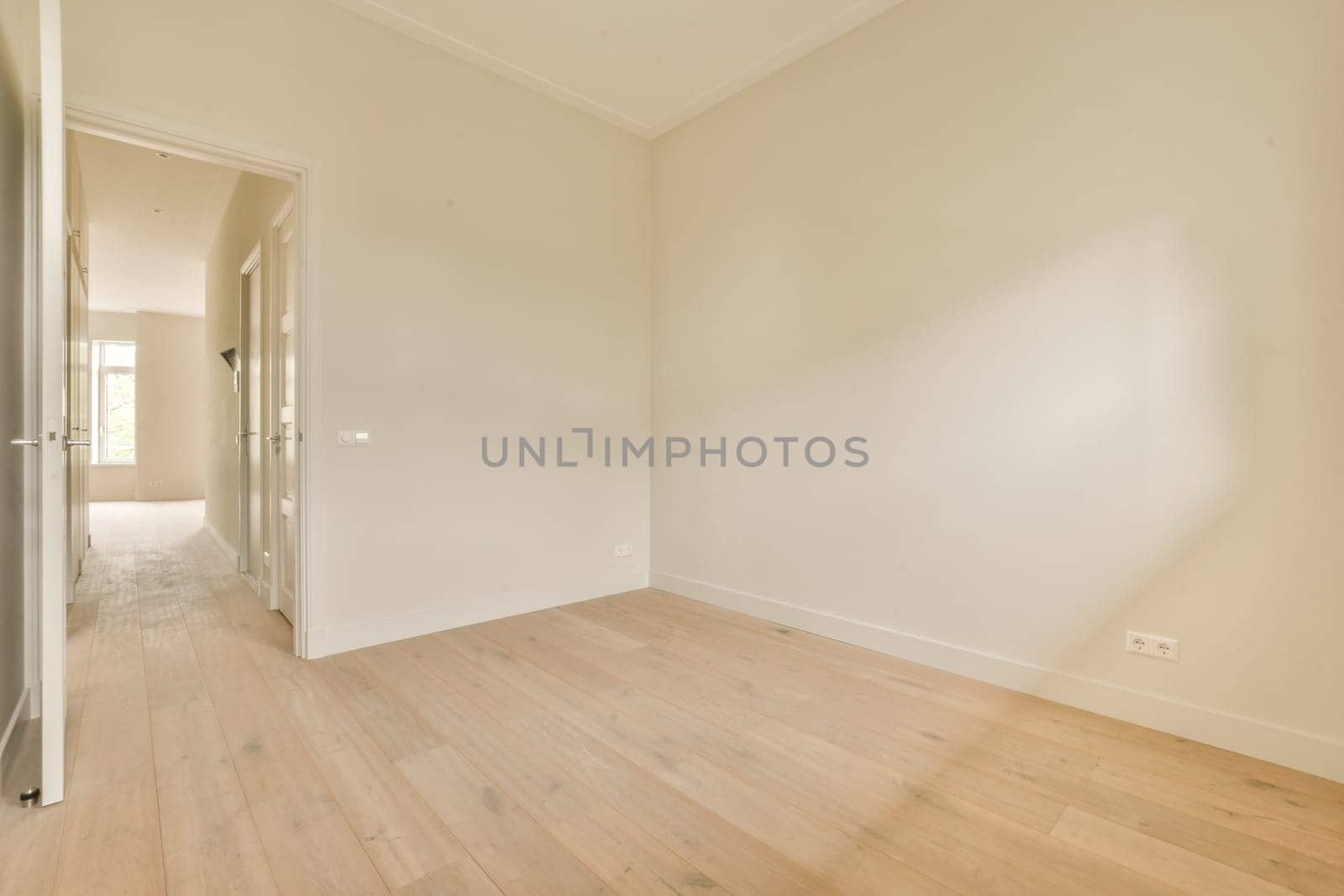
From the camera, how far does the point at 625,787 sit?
1.90m

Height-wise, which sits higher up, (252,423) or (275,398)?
(275,398)

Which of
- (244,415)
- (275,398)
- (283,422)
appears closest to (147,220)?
(244,415)

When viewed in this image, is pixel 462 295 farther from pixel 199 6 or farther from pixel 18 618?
pixel 18 618

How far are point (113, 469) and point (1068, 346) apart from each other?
13305mm

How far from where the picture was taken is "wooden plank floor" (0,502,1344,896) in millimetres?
1523

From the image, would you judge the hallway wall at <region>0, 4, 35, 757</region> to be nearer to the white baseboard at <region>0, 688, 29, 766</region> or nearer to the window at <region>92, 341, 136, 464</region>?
the white baseboard at <region>0, 688, 29, 766</region>

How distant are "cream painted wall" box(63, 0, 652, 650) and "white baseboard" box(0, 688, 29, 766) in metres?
0.99

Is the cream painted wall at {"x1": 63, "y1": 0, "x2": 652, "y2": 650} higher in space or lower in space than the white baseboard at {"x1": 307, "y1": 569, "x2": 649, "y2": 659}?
higher

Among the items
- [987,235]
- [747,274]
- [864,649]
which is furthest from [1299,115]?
[864,649]

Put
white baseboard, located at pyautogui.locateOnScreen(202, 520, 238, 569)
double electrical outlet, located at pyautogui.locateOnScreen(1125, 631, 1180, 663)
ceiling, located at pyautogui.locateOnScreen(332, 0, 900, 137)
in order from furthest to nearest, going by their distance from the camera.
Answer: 1. white baseboard, located at pyautogui.locateOnScreen(202, 520, 238, 569)
2. ceiling, located at pyautogui.locateOnScreen(332, 0, 900, 137)
3. double electrical outlet, located at pyautogui.locateOnScreen(1125, 631, 1180, 663)

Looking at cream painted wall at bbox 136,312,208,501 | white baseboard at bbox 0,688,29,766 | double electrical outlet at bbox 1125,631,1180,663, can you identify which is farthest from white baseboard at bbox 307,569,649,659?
cream painted wall at bbox 136,312,208,501

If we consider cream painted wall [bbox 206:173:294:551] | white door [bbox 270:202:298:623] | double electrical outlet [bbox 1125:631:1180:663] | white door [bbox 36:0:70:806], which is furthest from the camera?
cream painted wall [bbox 206:173:294:551]

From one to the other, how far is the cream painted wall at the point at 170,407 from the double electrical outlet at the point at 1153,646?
1208cm

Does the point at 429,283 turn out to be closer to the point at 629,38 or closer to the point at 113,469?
the point at 629,38
